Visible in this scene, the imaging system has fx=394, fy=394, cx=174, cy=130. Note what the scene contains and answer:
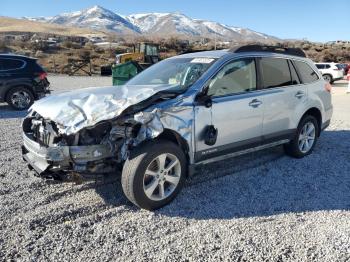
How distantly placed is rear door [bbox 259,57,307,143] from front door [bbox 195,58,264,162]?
0.68 feet

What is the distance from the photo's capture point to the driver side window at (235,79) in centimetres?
492

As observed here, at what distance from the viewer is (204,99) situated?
4.66 meters

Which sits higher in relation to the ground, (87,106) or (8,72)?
(87,106)

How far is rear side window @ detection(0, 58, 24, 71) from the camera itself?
37.8 feet

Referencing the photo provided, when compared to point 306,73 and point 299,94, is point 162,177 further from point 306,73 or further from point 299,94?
point 306,73

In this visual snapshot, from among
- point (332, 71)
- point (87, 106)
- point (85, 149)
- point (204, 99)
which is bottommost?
point (85, 149)

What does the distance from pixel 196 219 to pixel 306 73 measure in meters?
3.52

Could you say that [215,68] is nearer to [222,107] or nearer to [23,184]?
[222,107]

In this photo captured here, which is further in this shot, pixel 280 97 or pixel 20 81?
pixel 20 81

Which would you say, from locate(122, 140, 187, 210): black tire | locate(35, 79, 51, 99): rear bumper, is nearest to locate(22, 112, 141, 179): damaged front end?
locate(122, 140, 187, 210): black tire

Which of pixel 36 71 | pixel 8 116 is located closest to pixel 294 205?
pixel 8 116

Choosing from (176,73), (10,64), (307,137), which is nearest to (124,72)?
(10,64)

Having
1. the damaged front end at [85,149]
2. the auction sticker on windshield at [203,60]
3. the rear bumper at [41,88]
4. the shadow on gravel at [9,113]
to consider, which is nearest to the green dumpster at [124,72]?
the rear bumper at [41,88]

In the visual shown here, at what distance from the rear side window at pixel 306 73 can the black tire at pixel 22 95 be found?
27.5ft
